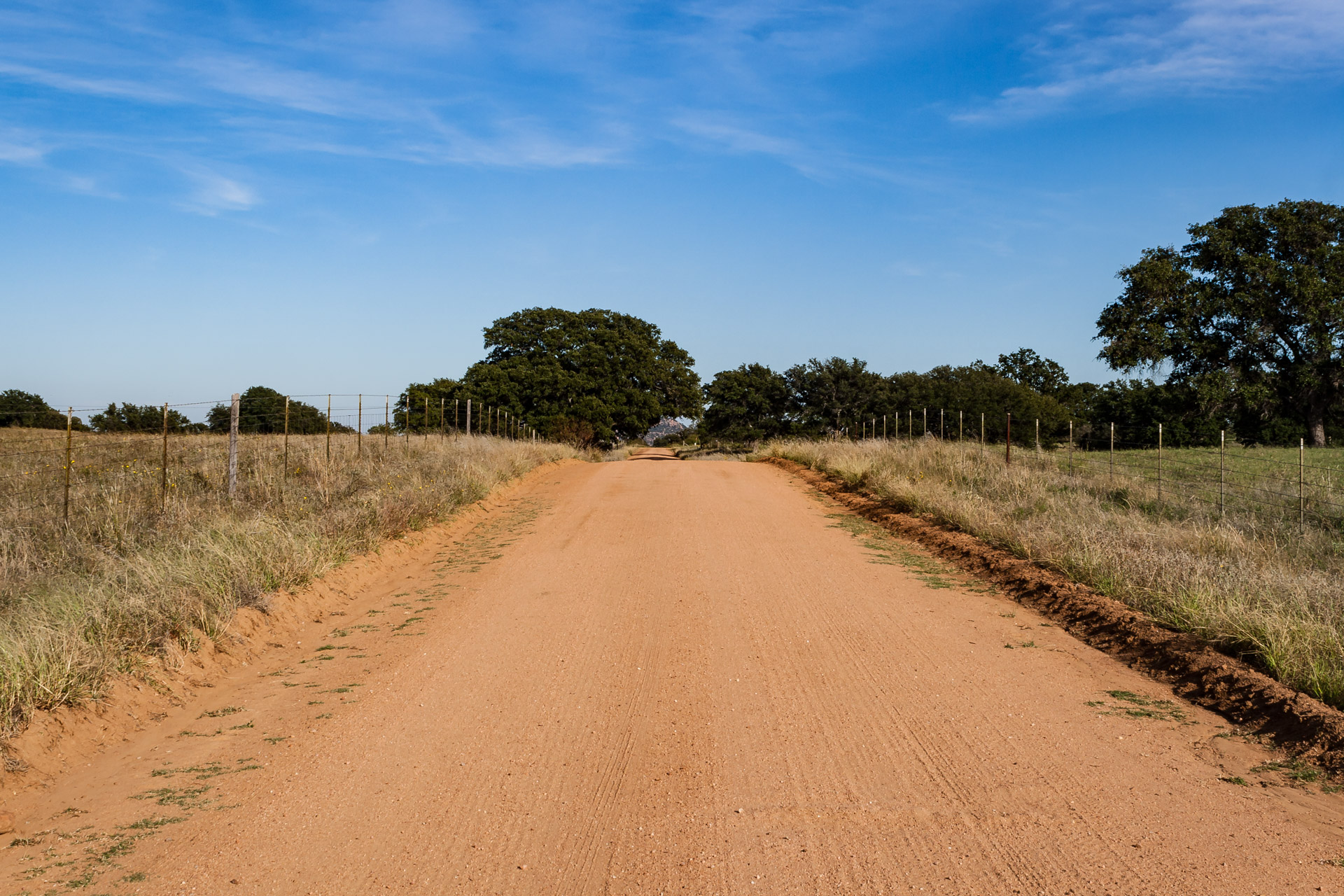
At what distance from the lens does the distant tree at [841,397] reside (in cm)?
4725

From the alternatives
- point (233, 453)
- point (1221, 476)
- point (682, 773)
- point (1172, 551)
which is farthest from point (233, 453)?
point (1221, 476)

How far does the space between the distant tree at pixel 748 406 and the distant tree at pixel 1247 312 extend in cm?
1762

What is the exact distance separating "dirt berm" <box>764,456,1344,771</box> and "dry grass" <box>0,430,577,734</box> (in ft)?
24.1

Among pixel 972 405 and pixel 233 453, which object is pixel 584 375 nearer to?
pixel 972 405

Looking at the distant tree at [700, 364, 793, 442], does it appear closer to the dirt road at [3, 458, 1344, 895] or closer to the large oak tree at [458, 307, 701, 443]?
the large oak tree at [458, 307, 701, 443]

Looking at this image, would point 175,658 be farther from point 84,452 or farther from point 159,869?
point 84,452

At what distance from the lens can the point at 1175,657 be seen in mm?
6438

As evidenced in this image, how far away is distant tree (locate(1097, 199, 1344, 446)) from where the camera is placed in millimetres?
36000

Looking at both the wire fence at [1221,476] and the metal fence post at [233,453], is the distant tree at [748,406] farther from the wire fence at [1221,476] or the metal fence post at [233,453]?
the metal fence post at [233,453]

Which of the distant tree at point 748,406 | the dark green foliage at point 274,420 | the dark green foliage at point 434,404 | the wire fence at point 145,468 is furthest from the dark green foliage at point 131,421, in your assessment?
the distant tree at point 748,406

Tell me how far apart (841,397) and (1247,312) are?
63.2 ft

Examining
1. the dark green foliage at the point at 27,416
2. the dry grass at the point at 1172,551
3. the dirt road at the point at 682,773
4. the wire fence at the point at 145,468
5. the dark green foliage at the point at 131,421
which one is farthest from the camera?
the dark green foliage at the point at 27,416

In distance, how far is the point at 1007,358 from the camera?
95.1m

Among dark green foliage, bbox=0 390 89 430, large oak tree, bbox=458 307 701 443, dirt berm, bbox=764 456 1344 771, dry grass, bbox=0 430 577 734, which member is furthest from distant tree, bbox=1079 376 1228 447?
dark green foliage, bbox=0 390 89 430
